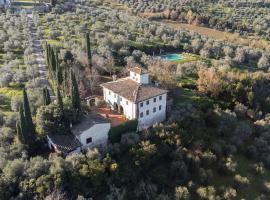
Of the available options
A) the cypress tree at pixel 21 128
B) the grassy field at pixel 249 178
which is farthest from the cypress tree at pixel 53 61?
the grassy field at pixel 249 178

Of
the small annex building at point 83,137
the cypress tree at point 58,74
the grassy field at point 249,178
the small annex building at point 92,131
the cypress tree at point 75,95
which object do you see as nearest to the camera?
the small annex building at point 83,137

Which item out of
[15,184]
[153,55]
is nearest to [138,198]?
[15,184]

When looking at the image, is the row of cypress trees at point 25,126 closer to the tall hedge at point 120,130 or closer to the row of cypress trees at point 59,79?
the row of cypress trees at point 59,79

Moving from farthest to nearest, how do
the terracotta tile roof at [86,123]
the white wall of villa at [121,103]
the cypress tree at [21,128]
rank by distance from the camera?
the white wall of villa at [121,103], the terracotta tile roof at [86,123], the cypress tree at [21,128]

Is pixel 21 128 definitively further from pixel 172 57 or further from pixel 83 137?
pixel 172 57

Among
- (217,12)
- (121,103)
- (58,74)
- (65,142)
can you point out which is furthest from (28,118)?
(217,12)

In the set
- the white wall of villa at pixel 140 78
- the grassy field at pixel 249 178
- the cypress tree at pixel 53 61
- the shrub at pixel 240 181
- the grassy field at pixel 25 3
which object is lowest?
the grassy field at pixel 249 178

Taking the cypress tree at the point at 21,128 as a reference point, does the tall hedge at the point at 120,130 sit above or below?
below
